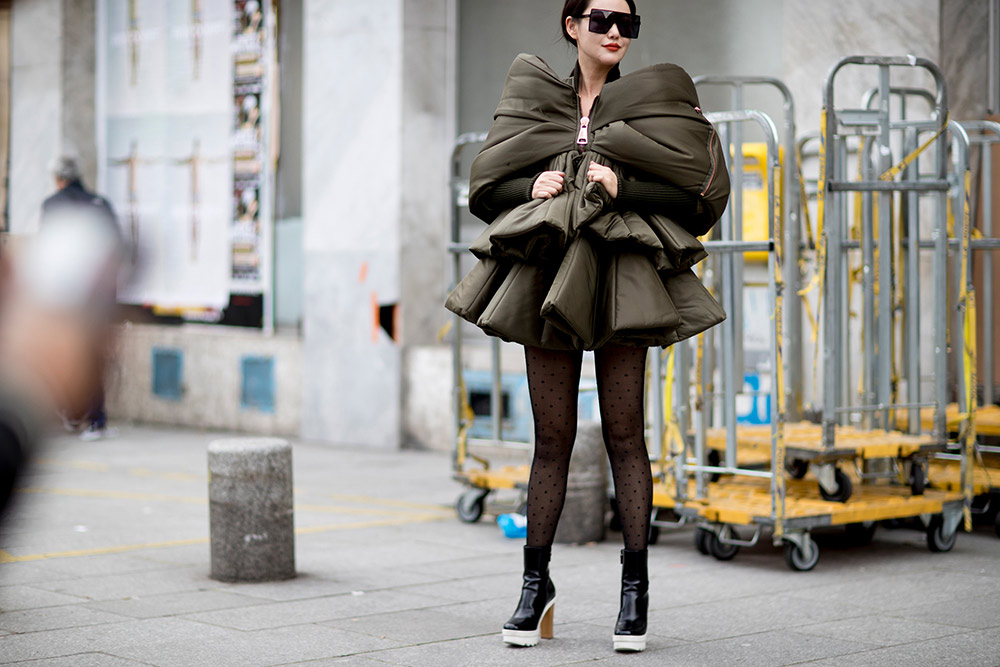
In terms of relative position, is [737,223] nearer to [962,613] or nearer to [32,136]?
[962,613]

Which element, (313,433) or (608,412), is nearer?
(608,412)

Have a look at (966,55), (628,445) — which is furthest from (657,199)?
(966,55)

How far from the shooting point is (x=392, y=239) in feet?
33.9

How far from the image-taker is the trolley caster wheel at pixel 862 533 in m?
6.39

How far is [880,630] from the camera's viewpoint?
15.1 feet

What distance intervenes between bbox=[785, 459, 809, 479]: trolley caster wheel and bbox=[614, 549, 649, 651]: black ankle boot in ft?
8.88

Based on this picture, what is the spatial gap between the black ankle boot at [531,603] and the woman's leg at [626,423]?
0.27 metres

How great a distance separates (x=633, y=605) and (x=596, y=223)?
1132mm

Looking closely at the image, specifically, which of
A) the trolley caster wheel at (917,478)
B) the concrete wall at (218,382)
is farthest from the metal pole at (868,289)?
the concrete wall at (218,382)

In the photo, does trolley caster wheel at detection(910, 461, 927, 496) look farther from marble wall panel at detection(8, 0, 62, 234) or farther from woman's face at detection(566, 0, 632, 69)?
marble wall panel at detection(8, 0, 62, 234)

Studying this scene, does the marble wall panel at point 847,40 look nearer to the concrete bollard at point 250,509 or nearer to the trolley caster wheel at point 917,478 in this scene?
the trolley caster wheel at point 917,478

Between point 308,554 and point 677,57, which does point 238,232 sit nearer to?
point 677,57

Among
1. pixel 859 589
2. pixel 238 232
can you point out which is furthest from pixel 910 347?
pixel 238 232

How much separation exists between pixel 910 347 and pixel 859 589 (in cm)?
157
